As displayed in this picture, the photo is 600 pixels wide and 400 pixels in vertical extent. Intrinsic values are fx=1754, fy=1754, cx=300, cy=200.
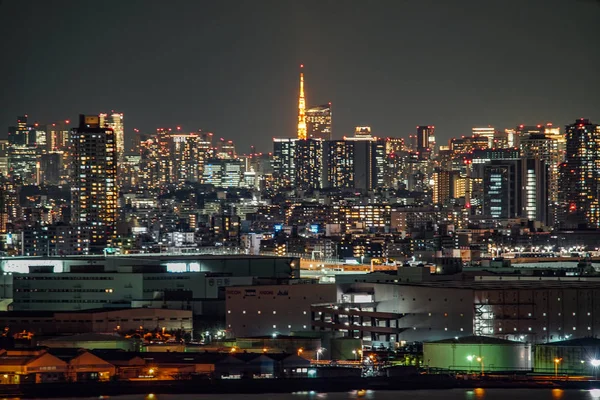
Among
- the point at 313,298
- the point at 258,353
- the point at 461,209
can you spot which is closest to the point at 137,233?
the point at 461,209

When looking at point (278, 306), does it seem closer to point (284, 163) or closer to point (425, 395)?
point (425, 395)

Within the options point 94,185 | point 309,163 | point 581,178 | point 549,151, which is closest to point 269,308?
point 94,185

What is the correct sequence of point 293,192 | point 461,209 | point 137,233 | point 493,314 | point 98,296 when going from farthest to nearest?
point 293,192, point 461,209, point 137,233, point 98,296, point 493,314

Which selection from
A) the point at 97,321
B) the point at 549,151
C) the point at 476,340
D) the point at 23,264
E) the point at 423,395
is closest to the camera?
the point at 423,395

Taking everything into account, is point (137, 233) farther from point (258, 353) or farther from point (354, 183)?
point (258, 353)

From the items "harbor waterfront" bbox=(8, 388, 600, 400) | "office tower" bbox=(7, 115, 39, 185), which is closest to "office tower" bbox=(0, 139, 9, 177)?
"office tower" bbox=(7, 115, 39, 185)

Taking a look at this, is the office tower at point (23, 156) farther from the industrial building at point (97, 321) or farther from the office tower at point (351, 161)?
the industrial building at point (97, 321)

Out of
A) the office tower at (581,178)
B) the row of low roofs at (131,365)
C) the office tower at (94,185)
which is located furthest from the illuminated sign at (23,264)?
the office tower at (581,178)

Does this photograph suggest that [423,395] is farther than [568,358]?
No
